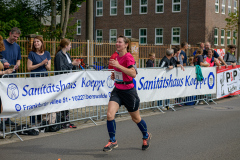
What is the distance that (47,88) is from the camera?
816cm

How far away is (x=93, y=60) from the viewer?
63.3 ft

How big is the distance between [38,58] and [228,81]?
827 centimetres

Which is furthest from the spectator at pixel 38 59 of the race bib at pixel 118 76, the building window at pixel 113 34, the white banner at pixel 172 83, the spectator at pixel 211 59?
the building window at pixel 113 34

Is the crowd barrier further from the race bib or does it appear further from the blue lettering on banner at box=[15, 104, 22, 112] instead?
the race bib

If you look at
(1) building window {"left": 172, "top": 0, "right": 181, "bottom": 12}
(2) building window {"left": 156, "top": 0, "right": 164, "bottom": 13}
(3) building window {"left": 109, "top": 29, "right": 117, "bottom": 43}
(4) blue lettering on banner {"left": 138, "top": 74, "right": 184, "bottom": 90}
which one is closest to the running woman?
(4) blue lettering on banner {"left": 138, "top": 74, "right": 184, "bottom": 90}

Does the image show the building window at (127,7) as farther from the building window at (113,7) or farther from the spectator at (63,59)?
the spectator at (63,59)

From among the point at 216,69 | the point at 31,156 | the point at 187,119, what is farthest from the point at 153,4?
the point at 31,156

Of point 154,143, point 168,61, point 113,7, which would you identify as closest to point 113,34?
point 113,7

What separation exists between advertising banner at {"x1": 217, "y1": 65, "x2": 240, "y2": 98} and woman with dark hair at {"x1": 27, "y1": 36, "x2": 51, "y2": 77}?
23.5ft

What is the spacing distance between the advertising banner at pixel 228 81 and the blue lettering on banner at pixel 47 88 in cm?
679

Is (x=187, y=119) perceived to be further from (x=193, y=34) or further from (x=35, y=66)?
(x=193, y=34)

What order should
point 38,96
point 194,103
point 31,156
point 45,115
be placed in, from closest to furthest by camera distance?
1. point 31,156
2. point 38,96
3. point 45,115
4. point 194,103

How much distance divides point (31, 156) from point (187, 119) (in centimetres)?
492

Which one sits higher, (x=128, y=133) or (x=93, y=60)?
(x=93, y=60)
